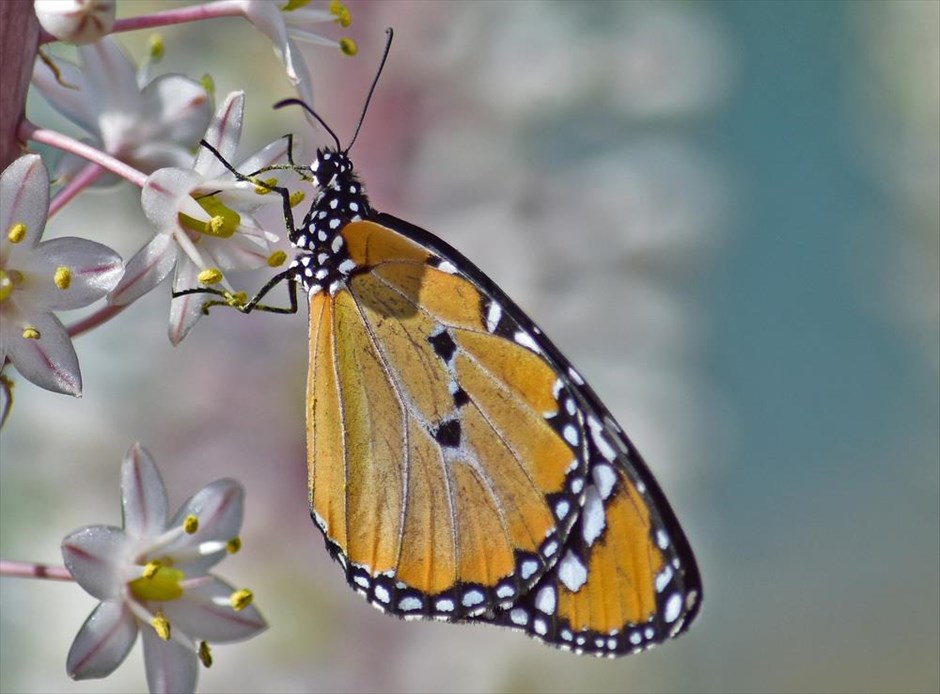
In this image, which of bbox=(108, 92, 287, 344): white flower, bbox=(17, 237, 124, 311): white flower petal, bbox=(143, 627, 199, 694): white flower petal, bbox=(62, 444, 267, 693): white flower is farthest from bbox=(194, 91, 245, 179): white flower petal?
bbox=(143, 627, 199, 694): white flower petal

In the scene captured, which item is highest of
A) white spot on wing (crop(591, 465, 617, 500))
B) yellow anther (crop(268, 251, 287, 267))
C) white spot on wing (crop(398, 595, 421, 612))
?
yellow anther (crop(268, 251, 287, 267))

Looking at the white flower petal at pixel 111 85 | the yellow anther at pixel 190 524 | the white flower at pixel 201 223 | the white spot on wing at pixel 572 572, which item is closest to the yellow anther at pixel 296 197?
the white flower at pixel 201 223

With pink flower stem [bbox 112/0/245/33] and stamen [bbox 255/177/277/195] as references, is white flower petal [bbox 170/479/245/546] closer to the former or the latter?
stamen [bbox 255/177/277/195]

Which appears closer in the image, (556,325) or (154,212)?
(154,212)

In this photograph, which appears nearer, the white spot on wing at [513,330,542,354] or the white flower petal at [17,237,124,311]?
the white flower petal at [17,237,124,311]

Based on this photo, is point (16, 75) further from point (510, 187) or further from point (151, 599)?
point (510, 187)

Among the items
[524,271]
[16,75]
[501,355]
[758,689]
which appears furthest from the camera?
[758,689]

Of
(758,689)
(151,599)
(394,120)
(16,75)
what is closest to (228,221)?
(16,75)
